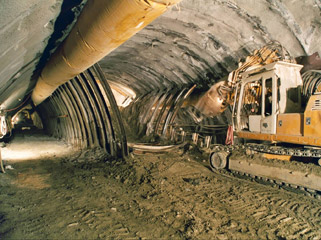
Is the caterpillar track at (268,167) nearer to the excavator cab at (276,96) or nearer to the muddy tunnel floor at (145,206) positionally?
the muddy tunnel floor at (145,206)

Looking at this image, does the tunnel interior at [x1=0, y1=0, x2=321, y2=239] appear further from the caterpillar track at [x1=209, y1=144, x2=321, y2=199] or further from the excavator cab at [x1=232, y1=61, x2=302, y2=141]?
the excavator cab at [x1=232, y1=61, x2=302, y2=141]

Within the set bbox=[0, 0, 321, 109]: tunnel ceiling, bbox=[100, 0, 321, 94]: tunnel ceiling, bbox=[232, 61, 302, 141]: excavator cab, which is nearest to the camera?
bbox=[0, 0, 321, 109]: tunnel ceiling

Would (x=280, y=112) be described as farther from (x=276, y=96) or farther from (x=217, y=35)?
(x=217, y=35)

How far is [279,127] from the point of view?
5.03 m

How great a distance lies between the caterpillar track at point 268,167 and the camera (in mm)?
4234

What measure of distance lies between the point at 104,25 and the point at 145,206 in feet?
9.56

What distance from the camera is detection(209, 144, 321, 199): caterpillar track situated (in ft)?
13.9

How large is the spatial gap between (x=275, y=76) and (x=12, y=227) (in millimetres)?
5774

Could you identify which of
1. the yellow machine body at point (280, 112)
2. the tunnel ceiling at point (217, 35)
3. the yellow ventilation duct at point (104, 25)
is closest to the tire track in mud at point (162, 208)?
the yellow machine body at point (280, 112)

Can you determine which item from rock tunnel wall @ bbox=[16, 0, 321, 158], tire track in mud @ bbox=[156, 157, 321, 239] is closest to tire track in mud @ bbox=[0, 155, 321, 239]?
tire track in mud @ bbox=[156, 157, 321, 239]

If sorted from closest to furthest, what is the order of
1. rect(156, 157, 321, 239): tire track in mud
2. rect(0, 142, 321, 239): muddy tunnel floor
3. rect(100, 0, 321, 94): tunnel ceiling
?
1. rect(0, 142, 321, 239): muddy tunnel floor
2. rect(156, 157, 321, 239): tire track in mud
3. rect(100, 0, 321, 94): tunnel ceiling

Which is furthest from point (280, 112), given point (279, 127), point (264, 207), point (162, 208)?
point (162, 208)

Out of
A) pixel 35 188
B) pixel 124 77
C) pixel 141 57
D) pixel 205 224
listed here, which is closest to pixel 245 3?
pixel 141 57

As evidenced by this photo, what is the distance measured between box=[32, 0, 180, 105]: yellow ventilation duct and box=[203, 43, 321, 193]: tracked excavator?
395 cm
